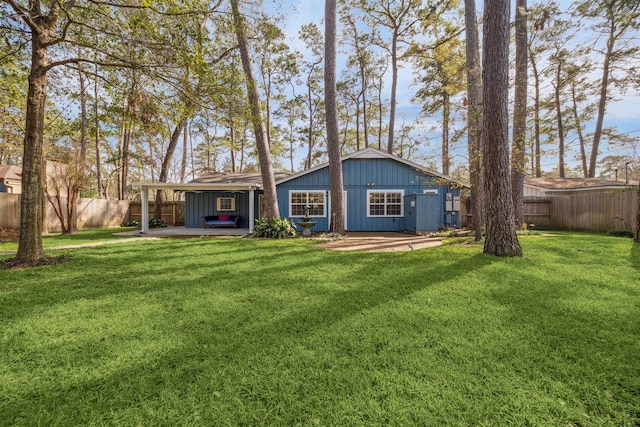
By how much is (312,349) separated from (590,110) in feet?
73.0

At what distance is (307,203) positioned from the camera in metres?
12.3

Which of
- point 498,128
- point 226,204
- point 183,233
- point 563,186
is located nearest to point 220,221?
point 226,204

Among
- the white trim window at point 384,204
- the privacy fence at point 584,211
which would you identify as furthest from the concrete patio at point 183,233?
the privacy fence at point 584,211

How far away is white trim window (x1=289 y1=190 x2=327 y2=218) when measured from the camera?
12.3 m

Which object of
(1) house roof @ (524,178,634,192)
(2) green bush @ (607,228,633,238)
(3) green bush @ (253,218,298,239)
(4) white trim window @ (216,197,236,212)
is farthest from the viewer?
(4) white trim window @ (216,197,236,212)

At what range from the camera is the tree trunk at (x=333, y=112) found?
29.3ft

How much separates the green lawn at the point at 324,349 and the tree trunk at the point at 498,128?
1199 mm

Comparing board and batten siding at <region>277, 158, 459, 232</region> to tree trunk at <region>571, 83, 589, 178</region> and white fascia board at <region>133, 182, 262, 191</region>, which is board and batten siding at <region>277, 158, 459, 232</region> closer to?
white fascia board at <region>133, 182, 262, 191</region>

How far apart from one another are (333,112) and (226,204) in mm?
7911

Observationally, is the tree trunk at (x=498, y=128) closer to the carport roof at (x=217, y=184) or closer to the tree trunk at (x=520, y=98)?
the tree trunk at (x=520, y=98)

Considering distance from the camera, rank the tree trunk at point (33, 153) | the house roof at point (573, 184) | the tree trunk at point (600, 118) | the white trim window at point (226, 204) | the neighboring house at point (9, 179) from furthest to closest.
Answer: the neighboring house at point (9, 179)
the tree trunk at point (600, 118)
the white trim window at point (226, 204)
the house roof at point (573, 184)
the tree trunk at point (33, 153)

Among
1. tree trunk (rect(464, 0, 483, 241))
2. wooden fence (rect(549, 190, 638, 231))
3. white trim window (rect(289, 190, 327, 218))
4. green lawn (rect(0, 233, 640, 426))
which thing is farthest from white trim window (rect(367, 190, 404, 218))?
green lawn (rect(0, 233, 640, 426))

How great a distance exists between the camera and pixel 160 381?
5.97 feet

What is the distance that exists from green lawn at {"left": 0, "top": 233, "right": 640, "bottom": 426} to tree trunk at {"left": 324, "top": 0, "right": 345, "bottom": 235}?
526 centimetres
